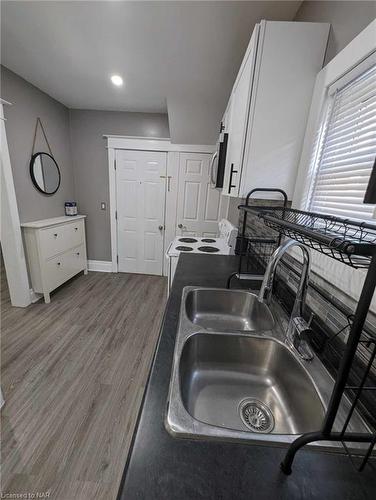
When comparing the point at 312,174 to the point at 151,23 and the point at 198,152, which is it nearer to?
the point at 151,23

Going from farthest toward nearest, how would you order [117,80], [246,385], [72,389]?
[117,80], [72,389], [246,385]

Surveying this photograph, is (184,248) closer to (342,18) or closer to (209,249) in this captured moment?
(209,249)

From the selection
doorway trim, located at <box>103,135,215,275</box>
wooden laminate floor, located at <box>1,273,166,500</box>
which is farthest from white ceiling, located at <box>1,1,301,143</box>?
wooden laminate floor, located at <box>1,273,166,500</box>

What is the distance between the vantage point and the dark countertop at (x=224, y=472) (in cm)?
37

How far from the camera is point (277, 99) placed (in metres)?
1.08

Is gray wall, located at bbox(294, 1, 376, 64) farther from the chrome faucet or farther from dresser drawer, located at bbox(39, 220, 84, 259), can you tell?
dresser drawer, located at bbox(39, 220, 84, 259)

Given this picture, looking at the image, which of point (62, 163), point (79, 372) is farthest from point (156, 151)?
point (79, 372)

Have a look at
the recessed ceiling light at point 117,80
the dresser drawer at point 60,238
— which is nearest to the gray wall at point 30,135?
the dresser drawer at point 60,238

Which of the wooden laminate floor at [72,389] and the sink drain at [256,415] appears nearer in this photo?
the sink drain at [256,415]

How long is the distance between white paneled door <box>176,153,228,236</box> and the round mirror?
175cm

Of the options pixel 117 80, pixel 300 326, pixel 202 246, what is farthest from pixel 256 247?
pixel 117 80

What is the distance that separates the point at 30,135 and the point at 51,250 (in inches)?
55.0

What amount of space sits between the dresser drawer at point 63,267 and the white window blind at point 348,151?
287cm

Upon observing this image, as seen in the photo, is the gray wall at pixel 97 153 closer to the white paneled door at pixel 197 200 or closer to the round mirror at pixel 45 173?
the round mirror at pixel 45 173
